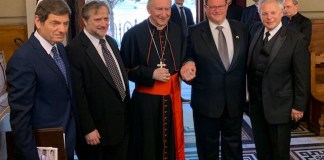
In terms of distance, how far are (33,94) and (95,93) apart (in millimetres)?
615

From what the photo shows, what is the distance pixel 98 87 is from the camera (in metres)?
2.51

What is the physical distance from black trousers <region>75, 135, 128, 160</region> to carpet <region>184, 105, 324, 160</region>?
1.14m

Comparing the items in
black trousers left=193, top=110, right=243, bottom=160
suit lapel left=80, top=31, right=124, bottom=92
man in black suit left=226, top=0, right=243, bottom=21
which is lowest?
black trousers left=193, top=110, right=243, bottom=160

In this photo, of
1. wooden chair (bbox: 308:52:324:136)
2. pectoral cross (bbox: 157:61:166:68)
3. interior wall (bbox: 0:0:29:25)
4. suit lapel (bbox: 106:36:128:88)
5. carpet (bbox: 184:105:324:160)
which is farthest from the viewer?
interior wall (bbox: 0:0:29:25)

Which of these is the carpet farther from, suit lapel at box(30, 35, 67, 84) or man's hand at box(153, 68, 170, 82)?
suit lapel at box(30, 35, 67, 84)

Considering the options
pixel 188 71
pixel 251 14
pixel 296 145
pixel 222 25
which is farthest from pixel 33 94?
pixel 251 14

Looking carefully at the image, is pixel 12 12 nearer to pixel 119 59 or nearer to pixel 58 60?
pixel 119 59

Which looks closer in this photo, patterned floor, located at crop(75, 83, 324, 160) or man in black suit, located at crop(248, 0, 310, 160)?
man in black suit, located at crop(248, 0, 310, 160)

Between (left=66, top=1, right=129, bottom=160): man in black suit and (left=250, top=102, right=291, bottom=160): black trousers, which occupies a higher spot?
(left=66, top=1, right=129, bottom=160): man in black suit

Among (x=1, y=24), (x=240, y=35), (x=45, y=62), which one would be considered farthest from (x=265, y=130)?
(x=1, y=24)

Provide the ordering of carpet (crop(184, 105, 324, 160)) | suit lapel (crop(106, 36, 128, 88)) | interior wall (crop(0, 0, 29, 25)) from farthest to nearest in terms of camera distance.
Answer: interior wall (crop(0, 0, 29, 25)) → carpet (crop(184, 105, 324, 160)) → suit lapel (crop(106, 36, 128, 88))

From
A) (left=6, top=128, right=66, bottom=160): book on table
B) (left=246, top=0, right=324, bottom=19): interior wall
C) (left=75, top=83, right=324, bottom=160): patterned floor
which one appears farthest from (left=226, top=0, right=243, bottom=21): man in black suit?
(left=6, top=128, right=66, bottom=160): book on table

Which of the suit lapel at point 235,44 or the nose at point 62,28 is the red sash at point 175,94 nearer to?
the suit lapel at point 235,44

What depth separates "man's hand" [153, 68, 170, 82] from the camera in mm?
2671
